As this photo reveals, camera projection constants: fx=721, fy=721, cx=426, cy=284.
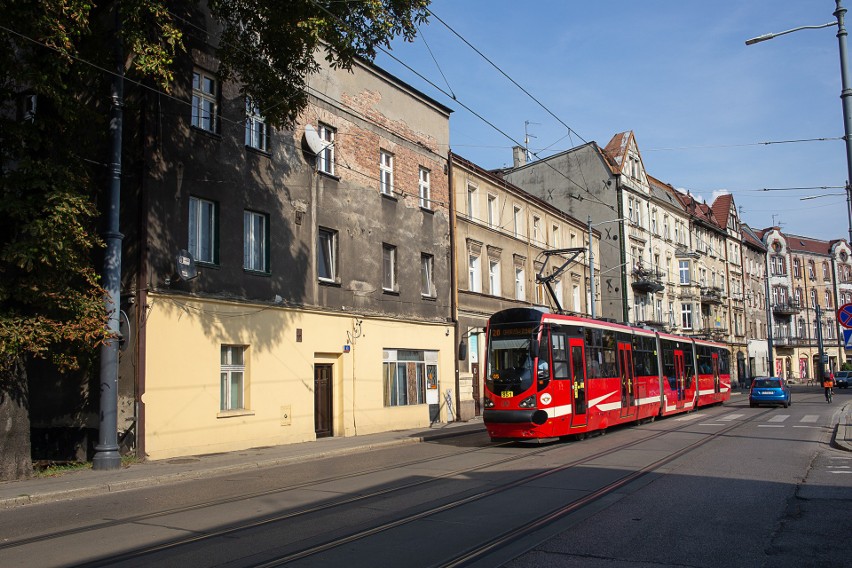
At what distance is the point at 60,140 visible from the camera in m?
13.9

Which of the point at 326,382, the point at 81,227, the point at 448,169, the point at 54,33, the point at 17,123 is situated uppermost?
the point at 448,169

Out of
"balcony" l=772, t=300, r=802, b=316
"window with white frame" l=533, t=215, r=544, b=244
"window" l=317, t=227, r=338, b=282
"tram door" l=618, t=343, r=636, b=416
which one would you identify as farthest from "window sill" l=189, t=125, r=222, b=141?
"balcony" l=772, t=300, r=802, b=316

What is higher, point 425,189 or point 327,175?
point 425,189

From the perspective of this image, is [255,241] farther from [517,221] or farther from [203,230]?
[517,221]

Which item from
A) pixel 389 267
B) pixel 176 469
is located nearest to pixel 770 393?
pixel 389 267

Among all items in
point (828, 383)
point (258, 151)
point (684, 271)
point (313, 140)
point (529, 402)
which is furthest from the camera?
point (684, 271)

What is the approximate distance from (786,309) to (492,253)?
Answer: 57276mm

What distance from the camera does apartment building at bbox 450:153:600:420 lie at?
2827 cm

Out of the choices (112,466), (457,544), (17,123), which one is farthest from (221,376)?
(457,544)

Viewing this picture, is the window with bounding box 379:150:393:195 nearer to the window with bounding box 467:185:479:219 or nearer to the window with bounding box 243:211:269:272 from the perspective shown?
the window with bounding box 467:185:479:219

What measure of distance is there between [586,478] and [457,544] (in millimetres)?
5034

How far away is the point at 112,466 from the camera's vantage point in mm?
14000

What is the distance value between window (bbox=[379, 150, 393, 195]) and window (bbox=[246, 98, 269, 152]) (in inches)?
207

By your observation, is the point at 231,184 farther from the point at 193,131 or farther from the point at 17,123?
the point at 17,123
